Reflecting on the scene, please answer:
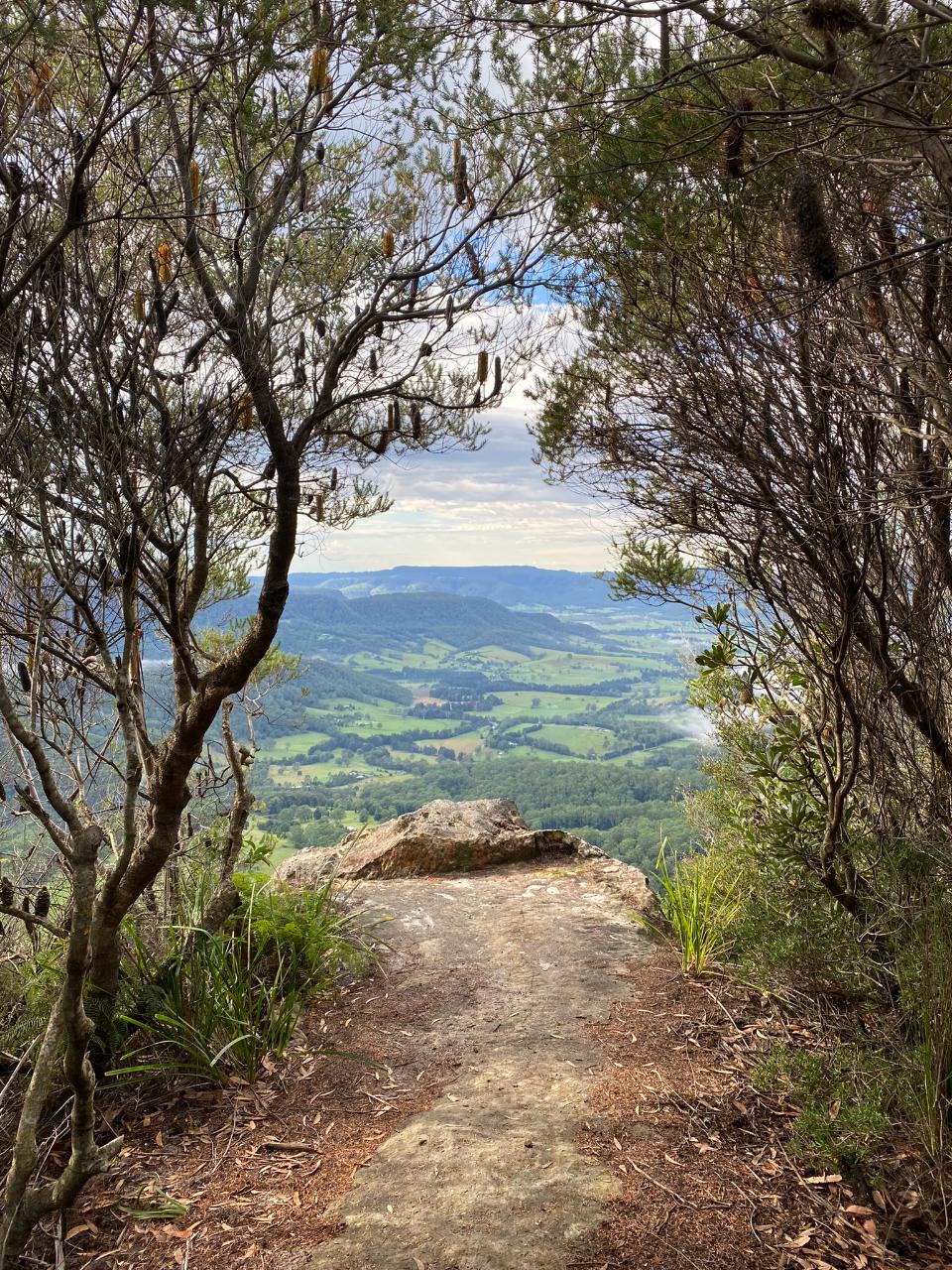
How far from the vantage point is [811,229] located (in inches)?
92.7

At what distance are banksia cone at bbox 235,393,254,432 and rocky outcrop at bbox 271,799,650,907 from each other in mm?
4027

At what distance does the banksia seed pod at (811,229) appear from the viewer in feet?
7.72

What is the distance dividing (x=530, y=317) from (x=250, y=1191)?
4563 millimetres

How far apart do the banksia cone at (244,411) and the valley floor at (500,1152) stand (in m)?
2.84

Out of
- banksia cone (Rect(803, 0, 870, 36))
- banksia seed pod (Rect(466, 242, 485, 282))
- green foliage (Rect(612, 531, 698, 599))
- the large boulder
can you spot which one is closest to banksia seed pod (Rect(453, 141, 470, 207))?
banksia seed pod (Rect(466, 242, 485, 282))

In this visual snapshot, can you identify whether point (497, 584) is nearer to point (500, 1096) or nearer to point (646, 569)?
point (646, 569)

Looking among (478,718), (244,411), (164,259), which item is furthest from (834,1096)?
(478,718)

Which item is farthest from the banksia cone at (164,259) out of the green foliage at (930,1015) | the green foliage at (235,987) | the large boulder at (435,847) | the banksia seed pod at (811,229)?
the large boulder at (435,847)

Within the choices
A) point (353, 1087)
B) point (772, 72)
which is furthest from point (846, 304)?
point (353, 1087)

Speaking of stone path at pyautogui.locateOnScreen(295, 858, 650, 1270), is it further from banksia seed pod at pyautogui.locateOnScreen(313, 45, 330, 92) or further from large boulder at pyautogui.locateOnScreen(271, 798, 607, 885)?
banksia seed pod at pyautogui.locateOnScreen(313, 45, 330, 92)

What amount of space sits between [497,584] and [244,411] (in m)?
88.4

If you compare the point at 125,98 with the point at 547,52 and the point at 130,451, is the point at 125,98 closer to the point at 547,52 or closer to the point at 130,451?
the point at 130,451

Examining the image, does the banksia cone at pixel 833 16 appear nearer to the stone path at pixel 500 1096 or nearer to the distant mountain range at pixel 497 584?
the stone path at pixel 500 1096

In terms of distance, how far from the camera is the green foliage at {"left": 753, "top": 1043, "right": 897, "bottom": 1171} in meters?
2.81
